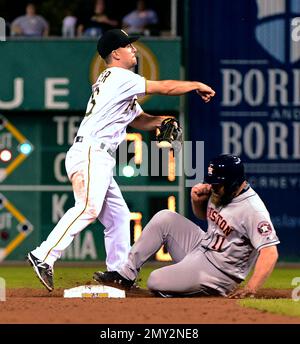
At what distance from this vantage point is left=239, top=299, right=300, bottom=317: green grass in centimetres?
792

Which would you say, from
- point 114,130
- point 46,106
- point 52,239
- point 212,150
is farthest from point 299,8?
point 52,239

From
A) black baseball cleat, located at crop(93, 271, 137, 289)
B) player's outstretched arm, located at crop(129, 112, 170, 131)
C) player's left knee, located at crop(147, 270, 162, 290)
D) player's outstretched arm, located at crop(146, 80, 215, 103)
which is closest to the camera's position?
player's left knee, located at crop(147, 270, 162, 290)

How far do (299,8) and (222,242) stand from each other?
23.1ft

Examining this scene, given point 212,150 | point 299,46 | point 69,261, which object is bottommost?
point 69,261

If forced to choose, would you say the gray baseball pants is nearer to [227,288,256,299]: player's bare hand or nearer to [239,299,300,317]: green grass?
[227,288,256,299]: player's bare hand

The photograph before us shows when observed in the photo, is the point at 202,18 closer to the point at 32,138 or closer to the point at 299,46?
the point at 299,46

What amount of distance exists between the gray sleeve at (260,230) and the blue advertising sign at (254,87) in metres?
6.29

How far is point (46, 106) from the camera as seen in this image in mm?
15148

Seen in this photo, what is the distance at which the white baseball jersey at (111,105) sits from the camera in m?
9.52

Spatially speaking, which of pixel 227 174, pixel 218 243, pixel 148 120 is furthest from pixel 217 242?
pixel 148 120

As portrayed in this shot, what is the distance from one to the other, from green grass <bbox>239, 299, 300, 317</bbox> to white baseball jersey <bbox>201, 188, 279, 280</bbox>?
443 millimetres

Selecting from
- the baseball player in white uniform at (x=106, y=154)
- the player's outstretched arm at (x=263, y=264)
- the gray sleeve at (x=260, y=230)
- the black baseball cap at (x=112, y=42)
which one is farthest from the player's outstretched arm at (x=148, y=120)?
the player's outstretched arm at (x=263, y=264)

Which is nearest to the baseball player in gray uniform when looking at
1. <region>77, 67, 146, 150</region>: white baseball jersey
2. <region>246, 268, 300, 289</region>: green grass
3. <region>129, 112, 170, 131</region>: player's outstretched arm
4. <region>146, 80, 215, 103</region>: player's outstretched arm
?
<region>146, 80, 215, 103</region>: player's outstretched arm

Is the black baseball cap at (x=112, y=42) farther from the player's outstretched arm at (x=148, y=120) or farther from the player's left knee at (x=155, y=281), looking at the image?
the player's left knee at (x=155, y=281)
